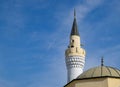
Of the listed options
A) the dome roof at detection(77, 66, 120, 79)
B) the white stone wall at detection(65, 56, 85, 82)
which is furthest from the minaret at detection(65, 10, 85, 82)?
the dome roof at detection(77, 66, 120, 79)

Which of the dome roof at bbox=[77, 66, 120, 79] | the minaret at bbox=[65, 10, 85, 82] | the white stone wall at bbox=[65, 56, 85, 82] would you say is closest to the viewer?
the dome roof at bbox=[77, 66, 120, 79]

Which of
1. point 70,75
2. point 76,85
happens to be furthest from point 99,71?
point 70,75

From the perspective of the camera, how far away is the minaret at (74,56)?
3481 cm

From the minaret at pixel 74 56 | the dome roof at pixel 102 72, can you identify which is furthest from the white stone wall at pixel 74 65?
the dome roof at pixel 102 72

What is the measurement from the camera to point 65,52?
36875 mm

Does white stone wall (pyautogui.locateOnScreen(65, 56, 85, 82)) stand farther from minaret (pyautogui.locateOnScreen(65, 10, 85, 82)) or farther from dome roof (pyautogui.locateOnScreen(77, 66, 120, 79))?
dome roof (pyautogui.locateOnScreen(77, 66, 120, 79))

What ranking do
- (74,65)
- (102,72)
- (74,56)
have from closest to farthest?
(102,72), (74,65), (74,56)

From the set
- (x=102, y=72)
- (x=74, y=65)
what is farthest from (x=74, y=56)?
(x=102, y=72)

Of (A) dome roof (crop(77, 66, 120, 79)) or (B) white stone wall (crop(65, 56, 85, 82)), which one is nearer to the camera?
(A) dome roof (crop(77, 66, 120, 79))

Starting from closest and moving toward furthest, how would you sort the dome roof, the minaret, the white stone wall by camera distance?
the dome roof, the white stone wall, the minaret

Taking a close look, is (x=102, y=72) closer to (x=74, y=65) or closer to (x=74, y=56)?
(x=74, y=65)

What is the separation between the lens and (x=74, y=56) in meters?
35.7

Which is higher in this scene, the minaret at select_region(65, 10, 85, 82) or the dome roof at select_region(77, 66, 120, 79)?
the minaret at select_region(65, 10, 85, 82)

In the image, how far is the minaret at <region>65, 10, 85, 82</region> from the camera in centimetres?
3481
